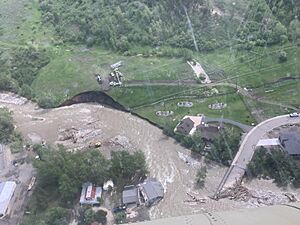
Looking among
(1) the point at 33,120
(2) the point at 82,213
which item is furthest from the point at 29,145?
(2) the point at 82,213

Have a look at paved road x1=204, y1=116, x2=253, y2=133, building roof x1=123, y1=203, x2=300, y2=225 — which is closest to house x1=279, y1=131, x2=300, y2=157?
paved road x1=204, y1=116, x2=253, y2=133

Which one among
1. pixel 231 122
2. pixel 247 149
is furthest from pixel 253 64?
pixel 247 149

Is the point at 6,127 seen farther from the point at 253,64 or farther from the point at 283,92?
the point at 283,92

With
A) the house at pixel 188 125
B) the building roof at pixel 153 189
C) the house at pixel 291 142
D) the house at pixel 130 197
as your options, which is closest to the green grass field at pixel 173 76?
the house at pixel 188 125

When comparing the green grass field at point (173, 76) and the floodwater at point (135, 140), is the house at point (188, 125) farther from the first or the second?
the green grass field at point (173, 76)

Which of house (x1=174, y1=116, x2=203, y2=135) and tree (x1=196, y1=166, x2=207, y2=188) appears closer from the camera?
tree (x1=196, y1=166, x2=207, y2=188)

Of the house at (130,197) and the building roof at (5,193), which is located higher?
the house at (130,197)

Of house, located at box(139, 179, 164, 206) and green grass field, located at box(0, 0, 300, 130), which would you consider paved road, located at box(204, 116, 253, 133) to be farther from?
house, located at box(139, 179, 164, 206)
